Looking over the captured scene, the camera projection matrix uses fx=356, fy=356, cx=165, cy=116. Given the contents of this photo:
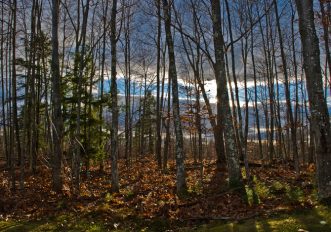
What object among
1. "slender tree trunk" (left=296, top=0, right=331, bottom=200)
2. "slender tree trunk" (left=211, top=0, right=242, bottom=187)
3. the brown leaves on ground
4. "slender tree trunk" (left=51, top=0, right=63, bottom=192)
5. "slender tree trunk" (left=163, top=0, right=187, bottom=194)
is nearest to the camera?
"slender tree trunk" (left=296, top=0, right=331, bottom=200)

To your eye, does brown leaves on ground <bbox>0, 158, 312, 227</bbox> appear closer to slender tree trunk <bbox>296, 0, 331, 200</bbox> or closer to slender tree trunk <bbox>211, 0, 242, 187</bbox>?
slender tree trunk <bbox>211, 0, 242, 187</bbox>

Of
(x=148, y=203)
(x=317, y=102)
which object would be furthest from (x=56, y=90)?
(x=317, y=102)

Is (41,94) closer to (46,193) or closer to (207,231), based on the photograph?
(46,193)

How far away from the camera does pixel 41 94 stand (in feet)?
84.3

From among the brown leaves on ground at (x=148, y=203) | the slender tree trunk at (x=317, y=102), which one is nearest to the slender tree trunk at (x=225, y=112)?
the brown leaves on ground at (x=148, y=203)

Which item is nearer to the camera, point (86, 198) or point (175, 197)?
point (175, 197)

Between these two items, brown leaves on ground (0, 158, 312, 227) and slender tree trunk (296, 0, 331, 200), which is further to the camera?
brown leaves on ground (0, 158, 312, 227)

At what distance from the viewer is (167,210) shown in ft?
32.2

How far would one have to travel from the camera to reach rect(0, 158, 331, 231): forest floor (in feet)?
24.9

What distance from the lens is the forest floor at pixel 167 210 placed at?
7586 millimetres

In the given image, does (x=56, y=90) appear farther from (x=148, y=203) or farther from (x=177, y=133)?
(x=148, y=203)

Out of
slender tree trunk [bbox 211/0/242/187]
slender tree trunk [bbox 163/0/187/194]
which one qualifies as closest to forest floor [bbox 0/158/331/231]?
slender tree trunk [bbox 163/0/187/194]

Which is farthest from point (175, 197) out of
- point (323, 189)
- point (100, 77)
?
point (100, 77)

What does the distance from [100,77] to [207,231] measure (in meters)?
19.6
